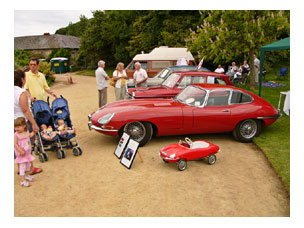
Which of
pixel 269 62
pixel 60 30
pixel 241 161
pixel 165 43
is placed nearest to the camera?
pixel 241 161

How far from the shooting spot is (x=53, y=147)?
267 inches

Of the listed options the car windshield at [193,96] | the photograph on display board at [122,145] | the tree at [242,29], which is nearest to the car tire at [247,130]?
the car windshield at [193,96]

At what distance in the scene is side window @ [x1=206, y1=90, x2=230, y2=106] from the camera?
25.0ft

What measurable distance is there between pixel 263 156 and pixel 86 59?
43912 millimetres

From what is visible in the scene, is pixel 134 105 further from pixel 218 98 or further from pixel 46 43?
pixel 46 43

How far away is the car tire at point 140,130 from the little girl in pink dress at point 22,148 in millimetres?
2527

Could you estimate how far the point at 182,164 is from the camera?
596cm

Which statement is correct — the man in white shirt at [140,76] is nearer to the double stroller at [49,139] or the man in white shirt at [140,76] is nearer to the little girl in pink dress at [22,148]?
the double stroller at [49,139]

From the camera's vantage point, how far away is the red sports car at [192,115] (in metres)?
7.11

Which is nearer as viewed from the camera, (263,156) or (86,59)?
(263,156)

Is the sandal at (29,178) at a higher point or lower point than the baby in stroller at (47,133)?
lower

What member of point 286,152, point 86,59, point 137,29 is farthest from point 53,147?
point 86,59

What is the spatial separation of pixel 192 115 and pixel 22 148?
412 cm

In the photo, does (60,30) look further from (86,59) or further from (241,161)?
(241,161)
